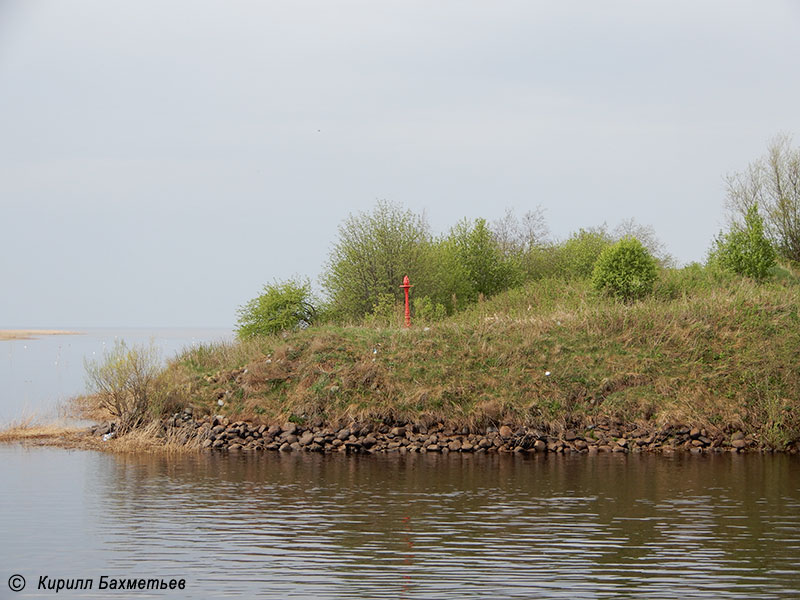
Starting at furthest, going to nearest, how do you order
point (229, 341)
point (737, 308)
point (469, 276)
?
point (469, 276)
point (229, 341)
point (737, 308)

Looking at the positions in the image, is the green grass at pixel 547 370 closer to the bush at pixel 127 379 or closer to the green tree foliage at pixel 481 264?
the bush at pixel 127 379

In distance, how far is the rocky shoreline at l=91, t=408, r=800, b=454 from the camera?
22500mm

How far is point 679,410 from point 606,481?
5.93m

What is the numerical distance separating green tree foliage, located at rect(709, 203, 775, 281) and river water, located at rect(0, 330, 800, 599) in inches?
675

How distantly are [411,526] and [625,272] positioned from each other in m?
21.6

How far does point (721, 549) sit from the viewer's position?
12.6 meters

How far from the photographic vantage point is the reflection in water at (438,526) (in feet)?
36.5

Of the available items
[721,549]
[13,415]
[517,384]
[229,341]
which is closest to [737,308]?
[517,384]

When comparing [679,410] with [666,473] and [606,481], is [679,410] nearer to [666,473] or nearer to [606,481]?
[666,473]

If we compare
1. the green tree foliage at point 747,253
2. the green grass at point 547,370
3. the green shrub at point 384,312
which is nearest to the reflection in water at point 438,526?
the green grass at point 547,370

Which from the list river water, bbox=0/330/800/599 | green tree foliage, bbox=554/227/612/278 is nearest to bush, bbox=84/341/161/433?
river water, bbox=0/330/800/599

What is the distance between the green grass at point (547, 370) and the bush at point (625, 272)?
4.90m

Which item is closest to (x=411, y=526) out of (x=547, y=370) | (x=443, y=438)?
(x=443, y=438)

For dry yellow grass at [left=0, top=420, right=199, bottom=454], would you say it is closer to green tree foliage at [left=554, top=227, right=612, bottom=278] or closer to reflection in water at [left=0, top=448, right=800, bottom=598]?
reflection in water at [left=0, top=448, right=800, bottom=598]
